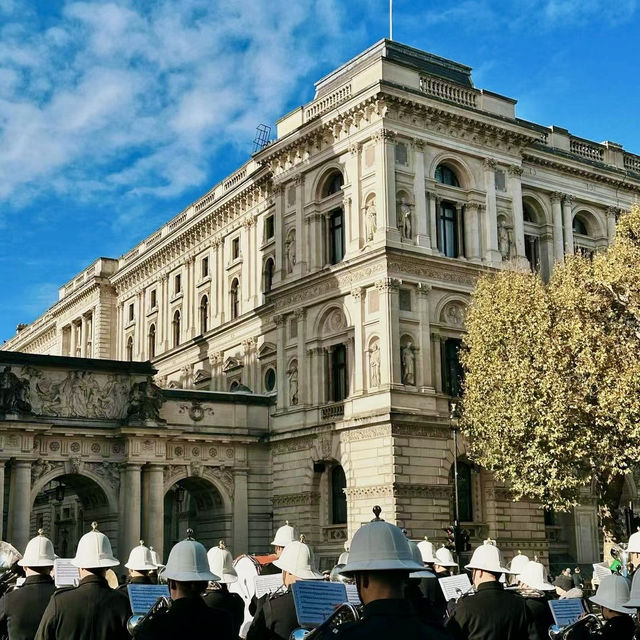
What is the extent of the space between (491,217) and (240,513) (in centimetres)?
1720

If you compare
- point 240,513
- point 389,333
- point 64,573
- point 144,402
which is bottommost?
point 64,573

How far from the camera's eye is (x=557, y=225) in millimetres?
49250

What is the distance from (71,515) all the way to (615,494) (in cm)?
3332

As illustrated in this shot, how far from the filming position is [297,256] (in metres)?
46.9

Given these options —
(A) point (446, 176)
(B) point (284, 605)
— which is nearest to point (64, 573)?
(B) point (284, 605)

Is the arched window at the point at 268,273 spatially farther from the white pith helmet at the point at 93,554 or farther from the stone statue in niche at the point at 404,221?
the white pith helmet at the point at 93,554

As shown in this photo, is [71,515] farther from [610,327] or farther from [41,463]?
[610,327]

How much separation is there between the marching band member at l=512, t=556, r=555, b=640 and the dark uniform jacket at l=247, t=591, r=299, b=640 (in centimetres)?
229

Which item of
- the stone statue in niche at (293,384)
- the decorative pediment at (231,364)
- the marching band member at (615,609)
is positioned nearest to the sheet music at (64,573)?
the marching band member at (615,609)

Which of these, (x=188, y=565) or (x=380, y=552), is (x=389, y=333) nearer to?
(x=188, y=565)

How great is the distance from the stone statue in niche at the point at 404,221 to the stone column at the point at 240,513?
42.8 feet

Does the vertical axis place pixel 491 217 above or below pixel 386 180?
below

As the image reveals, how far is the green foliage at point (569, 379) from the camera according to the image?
110 ft

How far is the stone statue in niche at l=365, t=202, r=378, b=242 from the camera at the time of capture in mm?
42406
